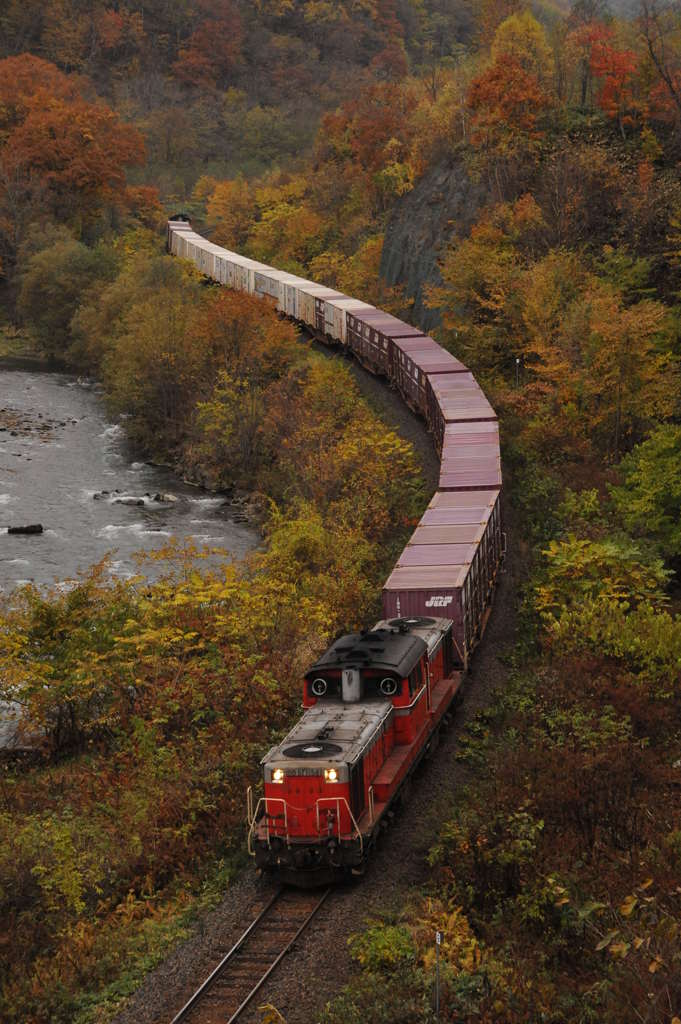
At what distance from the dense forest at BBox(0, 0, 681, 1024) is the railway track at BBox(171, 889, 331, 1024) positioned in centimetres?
128

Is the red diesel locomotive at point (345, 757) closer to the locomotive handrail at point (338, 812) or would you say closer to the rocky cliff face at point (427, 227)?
the locomotive handrail at point (338, 812)

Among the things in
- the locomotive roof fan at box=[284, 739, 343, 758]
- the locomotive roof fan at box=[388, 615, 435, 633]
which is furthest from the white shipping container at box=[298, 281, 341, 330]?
the locomotive roof fan at box=[284, 739, 343, 758]

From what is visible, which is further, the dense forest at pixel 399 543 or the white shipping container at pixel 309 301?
the white shipping container at pixel 309 301

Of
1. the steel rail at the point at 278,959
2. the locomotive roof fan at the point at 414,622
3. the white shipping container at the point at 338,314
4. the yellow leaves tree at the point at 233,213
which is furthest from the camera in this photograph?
the yellow leaves tree at the point at 233,213

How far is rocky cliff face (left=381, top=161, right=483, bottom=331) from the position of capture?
6694cm

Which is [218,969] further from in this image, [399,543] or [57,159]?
[57,159]

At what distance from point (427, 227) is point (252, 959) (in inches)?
2308

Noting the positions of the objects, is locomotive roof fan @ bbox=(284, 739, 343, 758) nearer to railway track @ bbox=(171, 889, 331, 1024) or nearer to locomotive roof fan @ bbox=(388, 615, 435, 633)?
railway track @ bbox=(171, 889, 331, 1024)

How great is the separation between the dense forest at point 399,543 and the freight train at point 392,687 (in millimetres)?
1392

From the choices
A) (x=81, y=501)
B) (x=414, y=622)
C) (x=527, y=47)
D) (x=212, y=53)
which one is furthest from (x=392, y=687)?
(x=212, y=53)

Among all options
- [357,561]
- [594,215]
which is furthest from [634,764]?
[594,215]

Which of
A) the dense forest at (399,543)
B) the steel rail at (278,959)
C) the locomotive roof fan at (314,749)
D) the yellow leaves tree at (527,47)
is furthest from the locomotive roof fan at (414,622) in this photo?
the yellow leaves tree at (527,47)

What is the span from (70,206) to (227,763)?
9134 centimetres

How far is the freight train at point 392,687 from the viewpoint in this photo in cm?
1878
